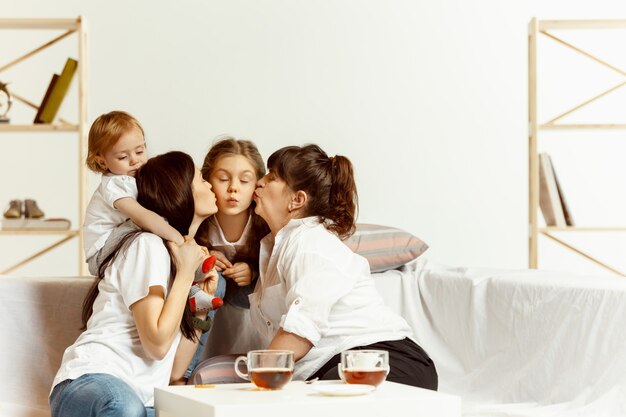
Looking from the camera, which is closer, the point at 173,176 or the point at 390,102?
the point at 173,176

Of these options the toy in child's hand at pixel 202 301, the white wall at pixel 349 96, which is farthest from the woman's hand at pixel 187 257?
the white wall at pixel 349 96

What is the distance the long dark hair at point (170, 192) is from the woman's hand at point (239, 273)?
212 millimetres

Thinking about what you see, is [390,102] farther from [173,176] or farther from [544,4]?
[173,176]

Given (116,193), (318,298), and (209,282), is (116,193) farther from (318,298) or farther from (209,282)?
(318,298)

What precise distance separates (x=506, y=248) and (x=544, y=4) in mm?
1162

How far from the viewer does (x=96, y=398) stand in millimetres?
1792

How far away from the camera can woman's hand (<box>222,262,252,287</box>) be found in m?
2.28

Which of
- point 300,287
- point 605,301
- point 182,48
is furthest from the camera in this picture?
point 182,48

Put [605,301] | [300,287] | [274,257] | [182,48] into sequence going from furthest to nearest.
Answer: [182,48], [605,301], [274,257], [300,287]

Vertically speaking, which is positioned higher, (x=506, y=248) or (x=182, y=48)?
(x=182, y=48)

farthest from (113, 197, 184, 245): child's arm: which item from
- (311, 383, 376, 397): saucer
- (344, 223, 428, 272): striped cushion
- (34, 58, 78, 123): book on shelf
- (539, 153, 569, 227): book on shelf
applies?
(539, 153, 569, 227): book on shelf

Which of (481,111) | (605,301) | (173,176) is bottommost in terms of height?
(605,301)

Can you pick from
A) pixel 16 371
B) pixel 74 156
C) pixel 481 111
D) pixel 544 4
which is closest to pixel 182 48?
pixel 74 156

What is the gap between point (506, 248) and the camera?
4.30 m
